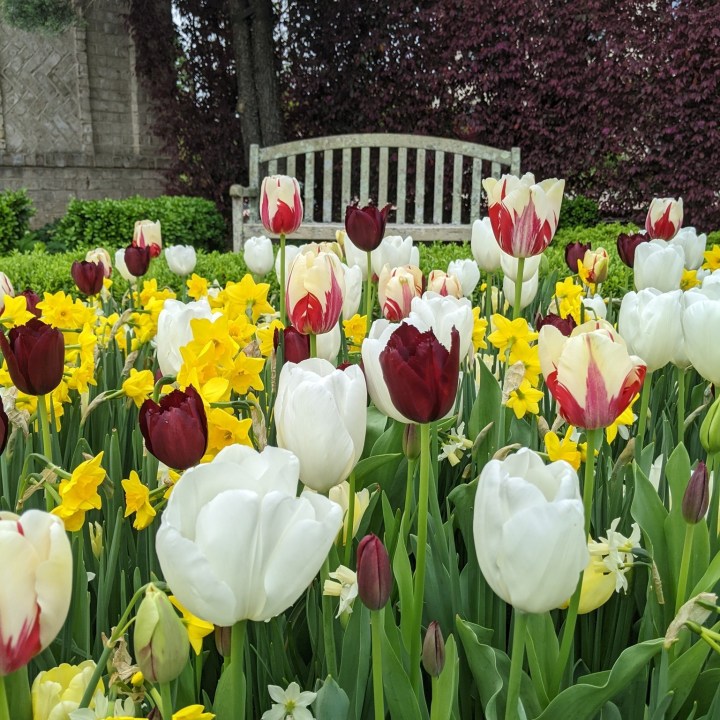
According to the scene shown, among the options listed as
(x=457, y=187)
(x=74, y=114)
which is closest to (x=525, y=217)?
(x=457, y=187)

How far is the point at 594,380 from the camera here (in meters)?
0.79

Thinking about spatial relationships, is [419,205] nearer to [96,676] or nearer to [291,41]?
[291,41]

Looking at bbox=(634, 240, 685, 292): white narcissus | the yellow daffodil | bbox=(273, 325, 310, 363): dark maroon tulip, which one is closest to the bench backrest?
bbox=(634, 240, 685, 292): white narcissus

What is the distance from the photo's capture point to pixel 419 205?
6766 mm

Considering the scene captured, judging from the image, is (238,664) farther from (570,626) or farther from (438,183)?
(438,183)

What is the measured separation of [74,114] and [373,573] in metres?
9.40

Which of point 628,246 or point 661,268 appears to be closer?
point 661,268

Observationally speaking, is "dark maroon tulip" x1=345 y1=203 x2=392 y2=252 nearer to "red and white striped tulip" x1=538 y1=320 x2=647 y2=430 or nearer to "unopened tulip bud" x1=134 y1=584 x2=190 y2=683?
"red and white striped tulip" x1=538 y1=320 x2=647 y2=430

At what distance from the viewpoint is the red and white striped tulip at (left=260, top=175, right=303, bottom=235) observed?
174 cm

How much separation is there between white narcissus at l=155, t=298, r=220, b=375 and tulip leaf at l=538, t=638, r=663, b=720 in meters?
0.64

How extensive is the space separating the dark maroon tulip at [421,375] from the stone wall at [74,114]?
8871 millimetres

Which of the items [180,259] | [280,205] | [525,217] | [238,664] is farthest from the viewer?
[180,259]

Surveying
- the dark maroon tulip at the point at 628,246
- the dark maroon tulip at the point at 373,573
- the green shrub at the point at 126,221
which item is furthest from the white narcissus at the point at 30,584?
the green shrub at the point at 126,221

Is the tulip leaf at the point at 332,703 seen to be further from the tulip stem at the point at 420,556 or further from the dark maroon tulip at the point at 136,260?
the dark maroon tulip at the point at 136,260
